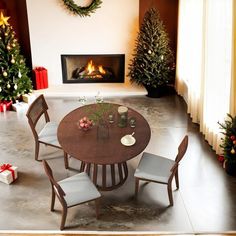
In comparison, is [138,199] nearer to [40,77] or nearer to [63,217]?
[63,217]

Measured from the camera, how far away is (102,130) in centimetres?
471

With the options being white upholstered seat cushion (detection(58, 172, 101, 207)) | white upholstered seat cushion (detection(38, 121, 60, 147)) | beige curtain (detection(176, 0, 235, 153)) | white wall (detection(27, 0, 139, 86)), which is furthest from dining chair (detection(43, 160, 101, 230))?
white wall (detection(27, 0, 139, 86))

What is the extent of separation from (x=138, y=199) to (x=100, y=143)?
0.79 meters

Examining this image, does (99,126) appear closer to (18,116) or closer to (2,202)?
(2,202)

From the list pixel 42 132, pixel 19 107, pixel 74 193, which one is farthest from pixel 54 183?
pixel 19 107

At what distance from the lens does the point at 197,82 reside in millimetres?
6262

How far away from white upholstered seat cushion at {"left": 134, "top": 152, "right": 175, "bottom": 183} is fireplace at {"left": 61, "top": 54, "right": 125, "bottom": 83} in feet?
12.1

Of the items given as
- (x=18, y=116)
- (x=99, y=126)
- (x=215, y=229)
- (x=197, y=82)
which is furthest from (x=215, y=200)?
(x=18, y=116)

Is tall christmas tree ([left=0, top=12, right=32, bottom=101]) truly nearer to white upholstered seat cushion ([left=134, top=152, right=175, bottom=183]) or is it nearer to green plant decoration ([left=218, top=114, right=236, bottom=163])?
white upholstered seat cushion ([left=134, top=152, right=175, bottom=183])

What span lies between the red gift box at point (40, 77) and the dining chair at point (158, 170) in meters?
3.81

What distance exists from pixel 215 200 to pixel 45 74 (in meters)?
4.56

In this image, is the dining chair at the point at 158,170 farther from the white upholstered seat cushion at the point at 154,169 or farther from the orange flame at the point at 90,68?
the orange flame at the point at 90,68

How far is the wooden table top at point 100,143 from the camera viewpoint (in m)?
4.20

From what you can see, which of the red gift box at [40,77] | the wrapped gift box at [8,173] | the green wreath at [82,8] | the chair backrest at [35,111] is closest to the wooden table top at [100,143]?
the chair backrest at [35,111]
